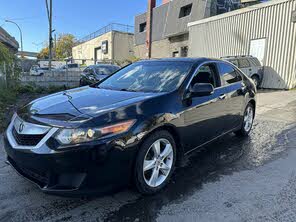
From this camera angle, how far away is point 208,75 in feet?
14.2

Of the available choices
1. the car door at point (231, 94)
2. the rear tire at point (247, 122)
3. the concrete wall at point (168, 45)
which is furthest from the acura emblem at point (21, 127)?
the concrete wall at point (168, 45)

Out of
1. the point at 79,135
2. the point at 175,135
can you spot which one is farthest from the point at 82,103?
the point at 175,135

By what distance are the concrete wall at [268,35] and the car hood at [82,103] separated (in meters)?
11.8

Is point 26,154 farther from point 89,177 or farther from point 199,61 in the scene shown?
point 199,61

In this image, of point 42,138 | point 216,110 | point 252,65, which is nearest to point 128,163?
point 42,138

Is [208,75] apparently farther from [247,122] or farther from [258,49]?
[258,49]

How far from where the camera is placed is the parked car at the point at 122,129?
2.59 m

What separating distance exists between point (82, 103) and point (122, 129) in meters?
0.70

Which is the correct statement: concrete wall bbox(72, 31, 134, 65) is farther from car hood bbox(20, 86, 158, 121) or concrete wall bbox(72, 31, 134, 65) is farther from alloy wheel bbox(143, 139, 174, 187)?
alloy wheel bbox(143, 139, 174, 187)

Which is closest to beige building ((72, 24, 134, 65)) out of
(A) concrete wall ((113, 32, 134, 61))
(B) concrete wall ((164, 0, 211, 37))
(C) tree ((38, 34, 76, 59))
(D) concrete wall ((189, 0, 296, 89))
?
(A) concrete wall ((113, 32, 134, 61))

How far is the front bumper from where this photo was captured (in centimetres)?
255

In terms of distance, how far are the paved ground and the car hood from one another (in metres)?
0.97

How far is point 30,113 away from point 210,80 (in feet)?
8.77

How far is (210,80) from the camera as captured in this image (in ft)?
14.3
